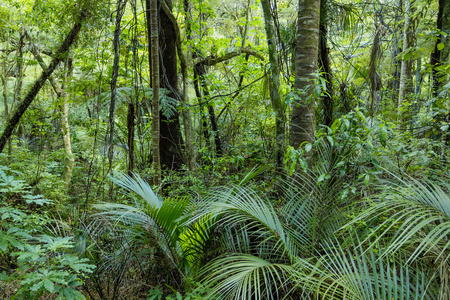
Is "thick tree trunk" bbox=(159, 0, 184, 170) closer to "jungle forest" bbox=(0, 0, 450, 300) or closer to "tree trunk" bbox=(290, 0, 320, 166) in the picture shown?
"jungle forest" bbox=(0, 0, 450, 300)

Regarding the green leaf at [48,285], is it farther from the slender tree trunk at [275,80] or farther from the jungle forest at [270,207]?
the slender tree trunk at [275,80]

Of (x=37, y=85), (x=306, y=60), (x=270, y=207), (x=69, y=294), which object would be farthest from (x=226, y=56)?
(x=69, y=294)

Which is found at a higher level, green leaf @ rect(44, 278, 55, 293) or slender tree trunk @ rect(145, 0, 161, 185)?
slender tree trunk @ rect(145, 0, 161, 185)

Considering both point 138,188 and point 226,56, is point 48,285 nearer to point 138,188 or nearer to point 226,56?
point 138,188

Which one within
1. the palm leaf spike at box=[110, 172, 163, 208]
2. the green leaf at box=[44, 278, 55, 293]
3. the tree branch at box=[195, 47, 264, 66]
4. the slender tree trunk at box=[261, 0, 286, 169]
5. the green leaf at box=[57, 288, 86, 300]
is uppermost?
the tree branch at box=[195, 47, 264, 66]

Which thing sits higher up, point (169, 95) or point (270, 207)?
point (169, 95)

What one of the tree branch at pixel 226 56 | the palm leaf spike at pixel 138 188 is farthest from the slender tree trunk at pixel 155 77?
the tree branch at pixel 226 56

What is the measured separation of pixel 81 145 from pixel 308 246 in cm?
895

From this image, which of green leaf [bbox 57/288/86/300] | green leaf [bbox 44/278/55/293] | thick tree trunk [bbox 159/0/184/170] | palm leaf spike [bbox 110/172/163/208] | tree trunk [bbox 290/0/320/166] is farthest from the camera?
thick tree trunk [bbox 159/0/184/170]

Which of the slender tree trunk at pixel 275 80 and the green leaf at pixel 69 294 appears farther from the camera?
the slender tree trunk at pixel 275 80

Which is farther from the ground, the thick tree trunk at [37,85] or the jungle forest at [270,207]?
the thick tree trunk at [37,85]

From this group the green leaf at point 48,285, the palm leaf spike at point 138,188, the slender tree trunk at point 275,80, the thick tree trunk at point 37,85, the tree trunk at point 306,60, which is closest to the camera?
the green leaf at point 48,285

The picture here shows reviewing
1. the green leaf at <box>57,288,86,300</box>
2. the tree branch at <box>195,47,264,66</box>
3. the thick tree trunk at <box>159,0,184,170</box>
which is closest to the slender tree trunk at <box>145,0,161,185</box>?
the thick tree trunk at <box>159,0,184,170</box>

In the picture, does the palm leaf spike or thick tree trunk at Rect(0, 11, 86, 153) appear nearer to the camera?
the palm leaf spike
